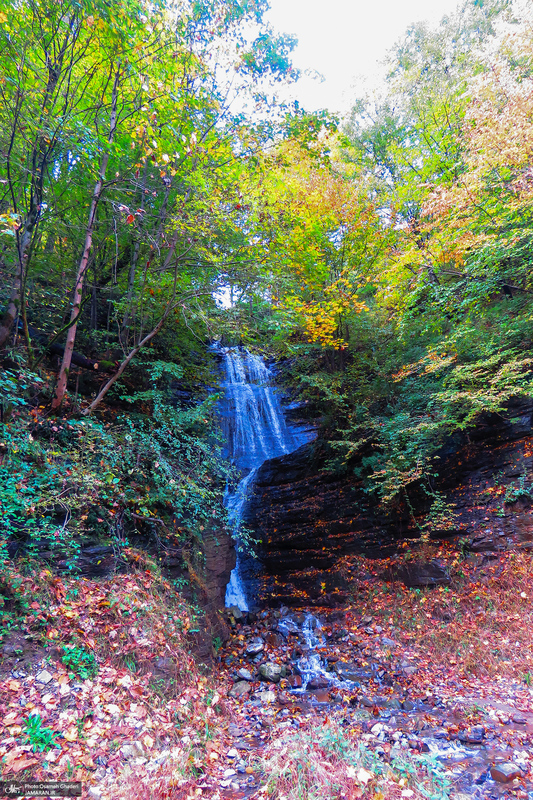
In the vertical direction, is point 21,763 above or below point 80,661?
below

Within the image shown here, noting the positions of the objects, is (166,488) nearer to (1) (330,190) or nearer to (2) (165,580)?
(2) (165,580)

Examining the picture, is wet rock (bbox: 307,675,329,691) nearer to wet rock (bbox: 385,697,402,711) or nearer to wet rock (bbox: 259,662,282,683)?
wet rock (bbox: 259,662,282,683)

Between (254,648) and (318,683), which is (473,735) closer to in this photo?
(318,683)

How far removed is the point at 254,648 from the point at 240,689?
1.10 m

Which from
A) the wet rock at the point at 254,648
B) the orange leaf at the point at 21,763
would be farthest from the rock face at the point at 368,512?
the orange leaf at the point at 21,763

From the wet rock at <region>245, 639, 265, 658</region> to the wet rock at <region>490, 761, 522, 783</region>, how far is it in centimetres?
400

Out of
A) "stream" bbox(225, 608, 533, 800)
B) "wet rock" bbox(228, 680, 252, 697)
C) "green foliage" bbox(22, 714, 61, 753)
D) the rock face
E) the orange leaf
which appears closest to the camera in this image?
the orange leaf

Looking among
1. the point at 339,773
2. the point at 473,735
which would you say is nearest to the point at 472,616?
the point at 473,735

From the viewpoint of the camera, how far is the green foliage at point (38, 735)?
2633 mm

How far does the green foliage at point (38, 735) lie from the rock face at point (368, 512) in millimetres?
6141

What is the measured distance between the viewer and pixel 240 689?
16.9 feet

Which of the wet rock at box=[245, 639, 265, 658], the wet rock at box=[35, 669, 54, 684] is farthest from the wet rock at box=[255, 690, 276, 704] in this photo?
the wet rock at box=[35, 669, 54, 684]

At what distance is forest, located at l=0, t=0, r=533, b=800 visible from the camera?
340cm

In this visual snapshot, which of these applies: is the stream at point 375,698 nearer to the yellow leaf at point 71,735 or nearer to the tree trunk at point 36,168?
the yellow leaf at point 71,735
